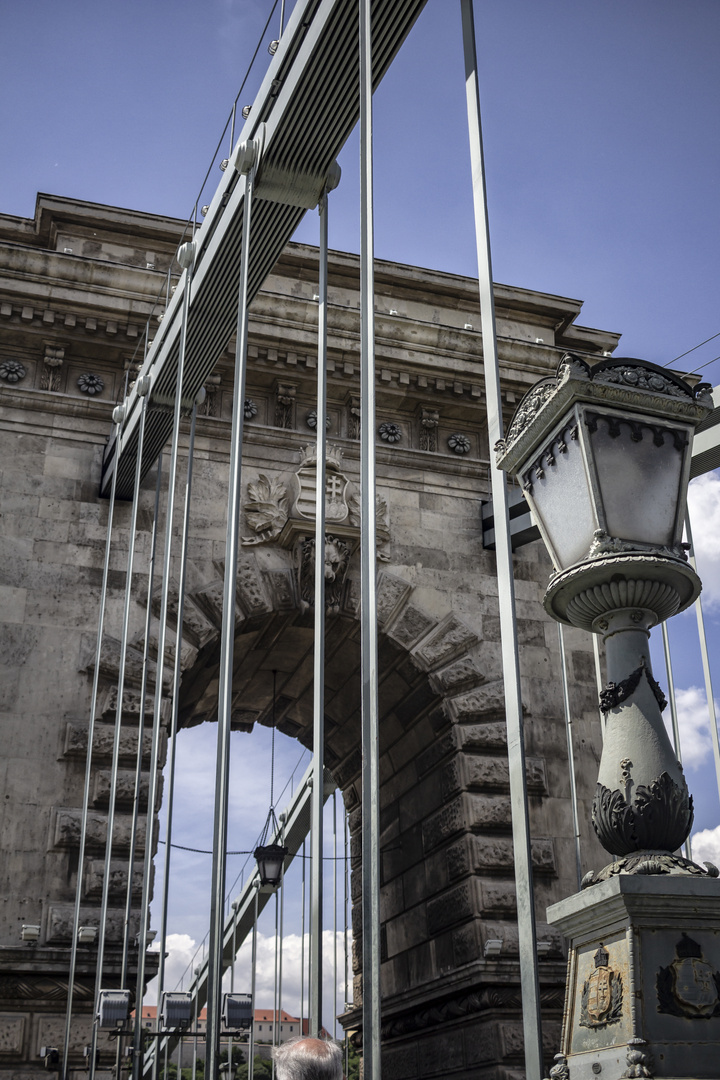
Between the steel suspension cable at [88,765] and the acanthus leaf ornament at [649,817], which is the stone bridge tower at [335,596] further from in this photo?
the acanthus leaf ornament at [649,817]

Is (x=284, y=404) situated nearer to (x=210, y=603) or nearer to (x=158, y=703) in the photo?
(x=210, y=603)

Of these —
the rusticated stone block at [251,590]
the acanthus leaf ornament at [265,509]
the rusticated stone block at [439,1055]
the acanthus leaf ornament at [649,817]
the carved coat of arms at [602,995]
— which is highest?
the acanthus leaf ornament at [265,509]

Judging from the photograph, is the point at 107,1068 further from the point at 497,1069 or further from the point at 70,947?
the point at 497,1069

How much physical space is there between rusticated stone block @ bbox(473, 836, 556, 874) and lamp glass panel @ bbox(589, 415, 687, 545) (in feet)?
31.1

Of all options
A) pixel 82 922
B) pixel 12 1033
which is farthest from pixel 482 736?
pixel 12 1033

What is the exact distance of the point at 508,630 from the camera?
14.4 feet

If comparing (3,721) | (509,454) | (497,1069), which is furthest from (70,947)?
(509,454)

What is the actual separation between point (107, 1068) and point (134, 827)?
2.19 meters

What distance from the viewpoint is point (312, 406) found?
1421 cm

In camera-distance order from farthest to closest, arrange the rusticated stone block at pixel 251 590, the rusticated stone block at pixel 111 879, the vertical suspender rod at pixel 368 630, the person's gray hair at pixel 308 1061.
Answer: the rusticated stone block at pixel 251 590 < the rusticated stone block at pixel 111 879 < the vertical suspender rod at pixel 368 630 < the person's gray hair at pixel 308 1061

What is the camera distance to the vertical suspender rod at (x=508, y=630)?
12.5ft

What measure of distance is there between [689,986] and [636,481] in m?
1.51

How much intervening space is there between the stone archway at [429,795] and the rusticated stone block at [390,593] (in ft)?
0.05

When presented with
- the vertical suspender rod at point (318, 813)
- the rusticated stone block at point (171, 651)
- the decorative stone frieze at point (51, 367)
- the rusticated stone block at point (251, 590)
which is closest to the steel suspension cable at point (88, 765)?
the rusticated stone block at point (171, 651)
